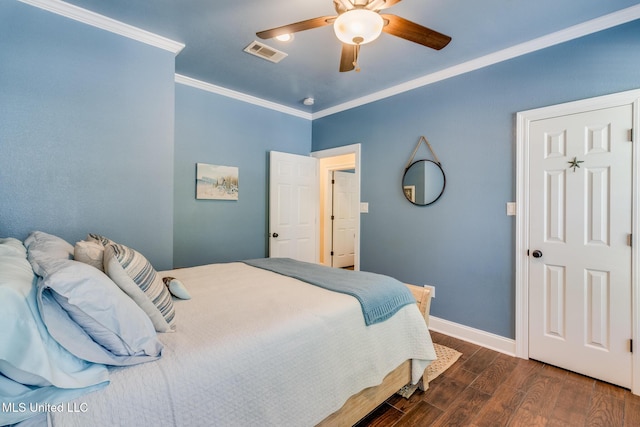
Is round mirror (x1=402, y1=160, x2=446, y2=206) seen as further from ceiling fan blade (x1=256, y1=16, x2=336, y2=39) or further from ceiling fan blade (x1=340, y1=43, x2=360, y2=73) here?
ceiling fan blade (x1=256, y1=16, x2=336, y2=39)

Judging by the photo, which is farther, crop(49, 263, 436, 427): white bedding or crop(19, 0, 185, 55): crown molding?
crop(19, 0, 185, 55): crown molding

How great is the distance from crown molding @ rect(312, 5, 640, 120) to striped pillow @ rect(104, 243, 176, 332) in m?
3.16

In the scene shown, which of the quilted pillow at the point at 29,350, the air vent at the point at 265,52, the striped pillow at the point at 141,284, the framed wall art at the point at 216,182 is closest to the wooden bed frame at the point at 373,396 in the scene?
the striped pillow at the point at 141,284

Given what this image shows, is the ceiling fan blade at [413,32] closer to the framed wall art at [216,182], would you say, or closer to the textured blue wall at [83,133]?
the textured blue wall at [83,133]

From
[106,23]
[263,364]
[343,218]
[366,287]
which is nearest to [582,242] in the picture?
[366,287]

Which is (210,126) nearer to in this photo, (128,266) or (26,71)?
(26,71)

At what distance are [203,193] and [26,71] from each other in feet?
5.70

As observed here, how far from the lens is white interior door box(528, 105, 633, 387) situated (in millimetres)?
2121

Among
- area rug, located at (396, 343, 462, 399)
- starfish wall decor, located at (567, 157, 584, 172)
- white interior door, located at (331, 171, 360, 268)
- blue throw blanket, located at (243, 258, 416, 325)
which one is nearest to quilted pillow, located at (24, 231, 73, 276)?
blue throw blanket, located at (243, 258, 416, 325)

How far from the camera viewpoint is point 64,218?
2152 mm

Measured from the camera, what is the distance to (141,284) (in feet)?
4.26

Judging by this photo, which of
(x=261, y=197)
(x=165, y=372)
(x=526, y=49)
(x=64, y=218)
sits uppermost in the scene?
(x=526, y=49)

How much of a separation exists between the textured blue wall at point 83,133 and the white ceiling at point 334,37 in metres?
0.24

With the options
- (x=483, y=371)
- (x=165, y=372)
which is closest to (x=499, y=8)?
(x=483, y=371)
